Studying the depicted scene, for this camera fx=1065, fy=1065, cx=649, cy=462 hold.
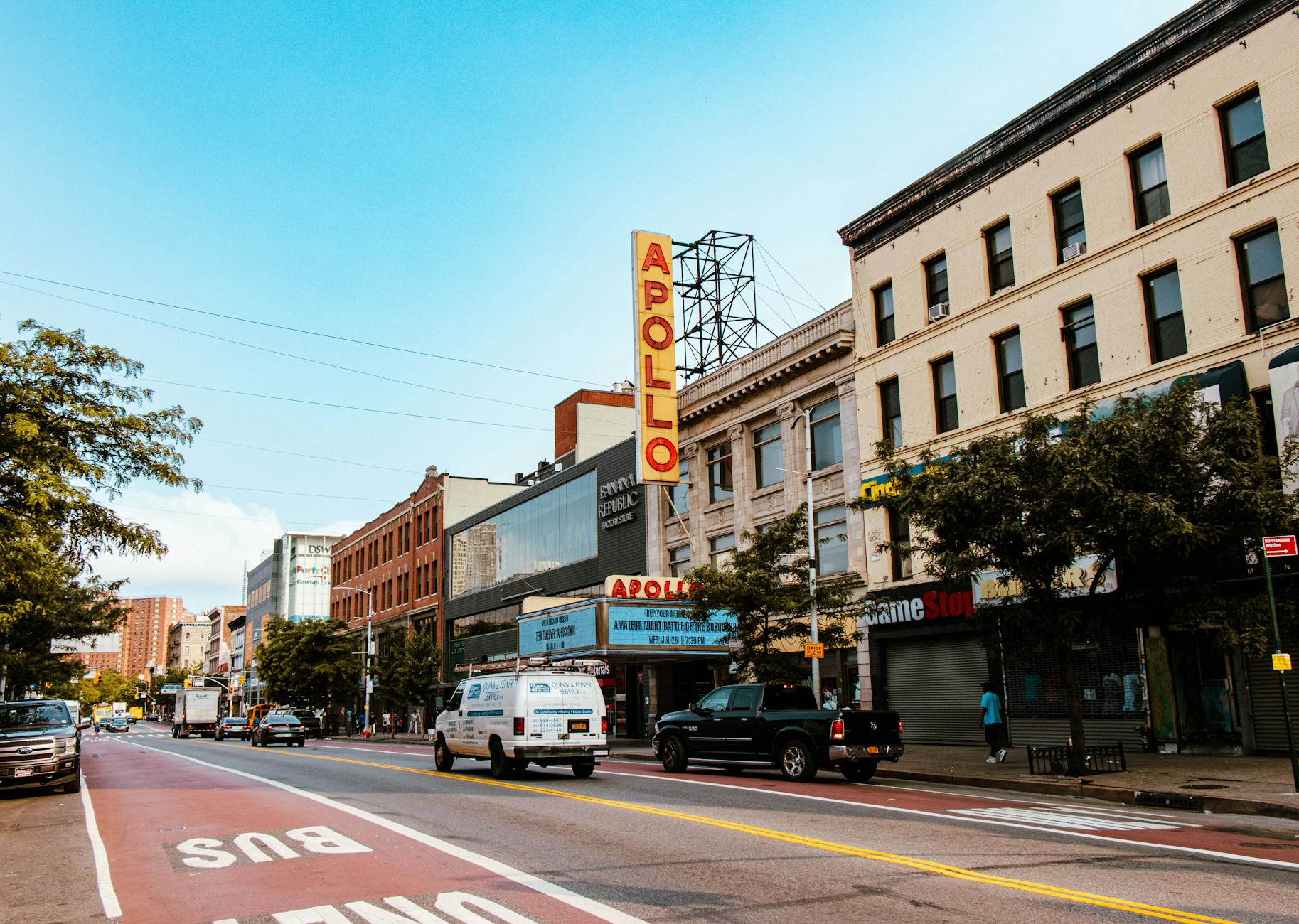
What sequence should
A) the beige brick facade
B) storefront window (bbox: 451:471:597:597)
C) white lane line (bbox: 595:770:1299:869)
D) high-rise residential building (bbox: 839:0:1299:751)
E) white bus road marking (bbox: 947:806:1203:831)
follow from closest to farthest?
white lane line (bbox: 595:770:1299:869) < white bus road marking (bbox: 947:806:1203:831) < high-rise residential building (bbox: 839:0:1299:751) < the beige brick facade < storefront window (bbox: 451:471:597:597)

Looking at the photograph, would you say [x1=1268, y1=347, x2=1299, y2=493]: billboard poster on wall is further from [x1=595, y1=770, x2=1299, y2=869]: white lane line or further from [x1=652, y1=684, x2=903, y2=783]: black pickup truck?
[x1=595, y1=770, x2=1299, y2=869]: white lane line

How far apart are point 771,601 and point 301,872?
719 inches

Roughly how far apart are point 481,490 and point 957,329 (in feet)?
149

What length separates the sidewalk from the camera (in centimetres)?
1485

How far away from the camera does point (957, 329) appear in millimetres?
29094

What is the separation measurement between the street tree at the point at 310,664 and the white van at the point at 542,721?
2067 inches

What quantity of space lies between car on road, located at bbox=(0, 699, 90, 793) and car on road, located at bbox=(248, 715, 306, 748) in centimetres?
2244

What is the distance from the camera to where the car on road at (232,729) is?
57250 mm

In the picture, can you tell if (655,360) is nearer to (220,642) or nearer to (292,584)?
(292,584)

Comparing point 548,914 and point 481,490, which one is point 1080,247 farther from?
point 481,490

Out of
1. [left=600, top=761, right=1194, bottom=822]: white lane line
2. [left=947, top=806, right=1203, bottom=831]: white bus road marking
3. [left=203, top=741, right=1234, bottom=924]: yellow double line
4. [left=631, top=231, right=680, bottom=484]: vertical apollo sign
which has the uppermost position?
[left=631, top=231, right=680, bottom=484]: vertical apollo sign

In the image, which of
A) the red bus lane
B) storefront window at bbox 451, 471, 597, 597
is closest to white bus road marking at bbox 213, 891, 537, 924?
the red bus lane

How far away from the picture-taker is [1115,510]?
1798cm

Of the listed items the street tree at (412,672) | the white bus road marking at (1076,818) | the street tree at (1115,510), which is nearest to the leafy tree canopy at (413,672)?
the street tree at (412,672)
